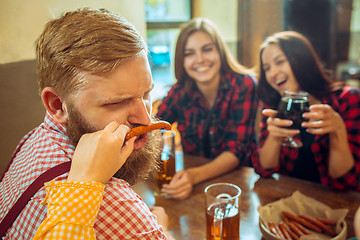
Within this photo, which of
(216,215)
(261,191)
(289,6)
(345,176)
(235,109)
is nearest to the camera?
(216,215)

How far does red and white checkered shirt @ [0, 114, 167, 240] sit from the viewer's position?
2.44ft

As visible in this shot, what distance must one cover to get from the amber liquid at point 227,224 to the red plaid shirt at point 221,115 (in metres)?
0.84

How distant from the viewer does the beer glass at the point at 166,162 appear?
1370mm

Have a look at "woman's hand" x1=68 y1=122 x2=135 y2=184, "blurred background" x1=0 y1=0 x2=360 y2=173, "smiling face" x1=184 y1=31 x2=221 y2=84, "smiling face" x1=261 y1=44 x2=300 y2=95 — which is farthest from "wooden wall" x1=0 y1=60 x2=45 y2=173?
"blurred background" x1=0 y1=0 x2=360 y2=173

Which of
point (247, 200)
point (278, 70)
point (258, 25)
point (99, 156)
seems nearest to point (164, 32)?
point (258, 25)

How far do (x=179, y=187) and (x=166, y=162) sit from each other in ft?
0.48

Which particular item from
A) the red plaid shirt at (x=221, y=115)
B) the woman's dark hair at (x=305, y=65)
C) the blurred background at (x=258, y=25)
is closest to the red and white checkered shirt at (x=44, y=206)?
the red plaid shirt at (x=221, y=115)

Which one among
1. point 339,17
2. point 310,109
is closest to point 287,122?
point 310,109

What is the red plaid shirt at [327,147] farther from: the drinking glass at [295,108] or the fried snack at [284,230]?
the fried snack at [284,230]

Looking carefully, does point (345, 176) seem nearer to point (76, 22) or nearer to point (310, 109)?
point (310, 109)

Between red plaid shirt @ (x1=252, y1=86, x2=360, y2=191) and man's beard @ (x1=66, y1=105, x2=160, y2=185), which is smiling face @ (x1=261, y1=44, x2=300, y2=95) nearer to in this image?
red plaid shirt @ (x1=252, y1=86, x2=360, y2=191)

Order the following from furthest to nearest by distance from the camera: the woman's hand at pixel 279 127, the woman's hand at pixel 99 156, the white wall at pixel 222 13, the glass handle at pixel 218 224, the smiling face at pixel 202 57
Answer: the white wall at pixel 222 13
the smiling face at pixel 202 57
the woman's hand at pixel 279 127
the glass handle at pixel 218 224
the woman's hand at pixel 99 156

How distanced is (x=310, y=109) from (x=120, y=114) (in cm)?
93

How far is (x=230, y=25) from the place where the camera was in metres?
4.16
